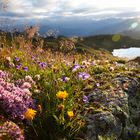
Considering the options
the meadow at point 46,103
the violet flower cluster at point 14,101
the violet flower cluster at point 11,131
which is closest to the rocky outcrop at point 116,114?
the meadow at point 46,103

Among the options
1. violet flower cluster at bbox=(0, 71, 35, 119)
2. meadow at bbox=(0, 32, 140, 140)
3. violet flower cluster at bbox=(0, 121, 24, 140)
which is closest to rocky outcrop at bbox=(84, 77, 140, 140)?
meadow at bbox=(0, 32, 140, 140)

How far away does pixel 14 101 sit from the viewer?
5.93m

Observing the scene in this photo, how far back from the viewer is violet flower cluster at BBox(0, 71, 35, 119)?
5770mm

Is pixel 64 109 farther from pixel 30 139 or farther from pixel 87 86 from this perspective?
pixel 87 86

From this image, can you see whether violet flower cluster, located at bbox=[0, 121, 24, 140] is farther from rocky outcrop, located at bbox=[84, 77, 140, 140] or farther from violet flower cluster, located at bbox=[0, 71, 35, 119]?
rocky outcrop, located at bbox=[84, 77, 140, 140]

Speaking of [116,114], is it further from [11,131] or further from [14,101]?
[11,131]

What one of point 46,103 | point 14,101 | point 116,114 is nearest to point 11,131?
point 14,101

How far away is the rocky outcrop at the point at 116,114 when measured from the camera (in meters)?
6.41

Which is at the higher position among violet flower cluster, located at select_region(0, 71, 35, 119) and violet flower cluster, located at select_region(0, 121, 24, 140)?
violet flower cluster, located at select_region(0, 71, 35, 119)

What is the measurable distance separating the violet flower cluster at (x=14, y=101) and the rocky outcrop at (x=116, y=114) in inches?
45.6

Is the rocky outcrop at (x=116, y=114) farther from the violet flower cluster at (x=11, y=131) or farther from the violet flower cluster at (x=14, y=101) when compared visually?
the violet flower cluster at (x=11, y=131)

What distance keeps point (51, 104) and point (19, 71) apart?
1968 mm

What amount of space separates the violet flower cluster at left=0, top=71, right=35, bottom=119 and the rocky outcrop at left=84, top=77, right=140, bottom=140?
1.16m

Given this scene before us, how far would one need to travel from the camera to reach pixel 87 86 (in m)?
8.05
